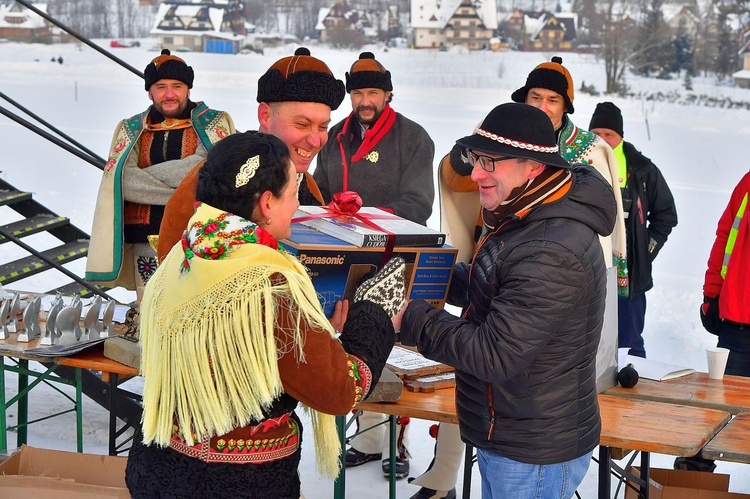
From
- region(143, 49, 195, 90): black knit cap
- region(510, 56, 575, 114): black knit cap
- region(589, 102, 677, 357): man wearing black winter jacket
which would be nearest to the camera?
region(510, 56, 575, 114): black knit cap

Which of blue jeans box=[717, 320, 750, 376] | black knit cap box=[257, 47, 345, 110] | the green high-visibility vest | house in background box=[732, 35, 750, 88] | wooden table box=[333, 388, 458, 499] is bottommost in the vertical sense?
blue jeans box=[717, 320, 750, 376]

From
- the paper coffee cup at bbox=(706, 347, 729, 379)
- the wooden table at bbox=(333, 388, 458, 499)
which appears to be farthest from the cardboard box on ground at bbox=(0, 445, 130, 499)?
the paper coffee cup at bbox=(706, 347, 729, 379)

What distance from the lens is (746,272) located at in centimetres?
447

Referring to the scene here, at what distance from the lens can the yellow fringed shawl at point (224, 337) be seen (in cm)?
195

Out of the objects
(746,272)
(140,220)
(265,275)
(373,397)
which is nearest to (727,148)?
(746,272)

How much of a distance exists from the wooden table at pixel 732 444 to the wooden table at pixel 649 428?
25 millimetres

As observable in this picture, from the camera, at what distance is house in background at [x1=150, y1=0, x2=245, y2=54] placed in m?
14.9

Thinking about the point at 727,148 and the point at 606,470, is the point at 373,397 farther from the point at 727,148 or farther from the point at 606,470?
the point at 727,148

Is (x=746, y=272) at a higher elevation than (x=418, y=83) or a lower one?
lower

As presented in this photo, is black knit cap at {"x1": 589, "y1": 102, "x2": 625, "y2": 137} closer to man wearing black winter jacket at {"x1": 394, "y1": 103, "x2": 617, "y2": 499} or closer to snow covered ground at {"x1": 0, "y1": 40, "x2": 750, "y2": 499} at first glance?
man wearing black winter jacket at {"x1": 394, "y1": 103, "x2": 617, "y2": 499}

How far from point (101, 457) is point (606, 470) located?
1.78m

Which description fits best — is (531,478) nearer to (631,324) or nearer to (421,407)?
(421,407)

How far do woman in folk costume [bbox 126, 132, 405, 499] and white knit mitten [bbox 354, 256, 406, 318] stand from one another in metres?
0.15

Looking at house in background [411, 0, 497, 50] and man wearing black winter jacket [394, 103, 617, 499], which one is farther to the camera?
house in background [411, 0, 497, 50]
